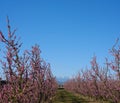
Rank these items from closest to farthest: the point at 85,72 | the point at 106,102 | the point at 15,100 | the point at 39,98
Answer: the point at 15,100 < the point at 39,98 < the point at 106,102 < the point at 85,72

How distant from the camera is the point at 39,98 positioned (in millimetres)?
20453

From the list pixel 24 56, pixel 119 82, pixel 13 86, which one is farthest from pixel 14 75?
pixel 119 82

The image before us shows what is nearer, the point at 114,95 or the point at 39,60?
the point at 39,60

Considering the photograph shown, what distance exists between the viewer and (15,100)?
12914 millimetres

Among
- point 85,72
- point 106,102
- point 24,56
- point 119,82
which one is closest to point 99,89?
point 106,102

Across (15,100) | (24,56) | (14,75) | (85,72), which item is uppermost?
(85,72)

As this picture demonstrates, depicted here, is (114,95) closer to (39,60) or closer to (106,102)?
(39,60)

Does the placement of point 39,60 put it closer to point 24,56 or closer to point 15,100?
point 24,56

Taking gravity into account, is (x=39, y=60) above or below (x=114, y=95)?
above

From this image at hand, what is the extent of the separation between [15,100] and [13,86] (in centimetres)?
71

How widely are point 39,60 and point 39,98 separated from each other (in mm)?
2843

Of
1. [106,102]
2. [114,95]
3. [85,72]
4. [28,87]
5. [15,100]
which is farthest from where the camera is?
[85,72]

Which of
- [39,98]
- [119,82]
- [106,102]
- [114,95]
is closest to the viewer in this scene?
[39,98]

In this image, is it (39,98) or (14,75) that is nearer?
(14,75)
